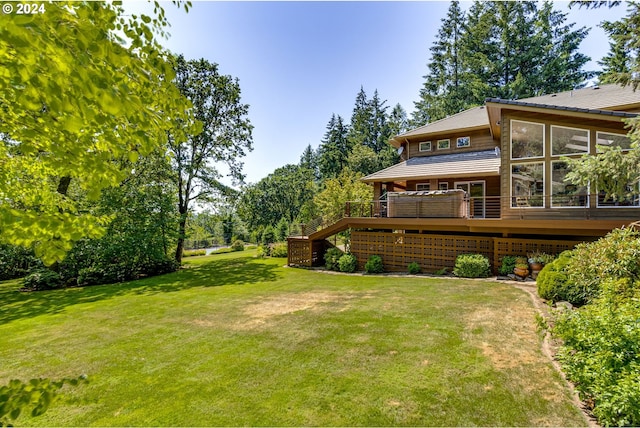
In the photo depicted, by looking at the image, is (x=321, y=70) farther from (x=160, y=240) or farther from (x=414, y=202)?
(x=160, y=240)

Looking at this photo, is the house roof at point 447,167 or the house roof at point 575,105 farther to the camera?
the house roof at point 447,167

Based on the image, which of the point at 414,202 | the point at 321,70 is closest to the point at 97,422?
the point at 414,202

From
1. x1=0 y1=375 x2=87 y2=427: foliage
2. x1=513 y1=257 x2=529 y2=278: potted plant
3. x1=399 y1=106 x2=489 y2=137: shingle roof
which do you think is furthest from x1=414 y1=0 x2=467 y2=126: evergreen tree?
x1=0 y1=375 x2=87 y2=427: foliage

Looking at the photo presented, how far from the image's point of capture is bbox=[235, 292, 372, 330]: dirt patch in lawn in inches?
336

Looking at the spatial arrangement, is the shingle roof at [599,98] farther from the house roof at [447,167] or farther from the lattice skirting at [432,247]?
the lattice skirting at [432,247]

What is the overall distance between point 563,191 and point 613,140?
2.42 m

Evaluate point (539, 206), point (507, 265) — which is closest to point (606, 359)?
point (507, 265)

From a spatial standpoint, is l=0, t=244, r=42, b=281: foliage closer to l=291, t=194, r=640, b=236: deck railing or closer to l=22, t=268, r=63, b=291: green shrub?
l=22, t=268, r=63, b=291: green shrub

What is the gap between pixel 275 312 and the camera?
30.4 ft

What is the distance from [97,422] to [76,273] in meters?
16.7

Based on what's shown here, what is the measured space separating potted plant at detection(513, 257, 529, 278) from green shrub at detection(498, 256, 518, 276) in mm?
321

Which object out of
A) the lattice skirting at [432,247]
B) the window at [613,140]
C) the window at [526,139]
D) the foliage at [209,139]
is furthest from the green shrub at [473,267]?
the foliage at [209,139]

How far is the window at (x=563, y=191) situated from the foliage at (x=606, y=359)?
8.53 m

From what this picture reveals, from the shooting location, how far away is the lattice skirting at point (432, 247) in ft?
41.8
